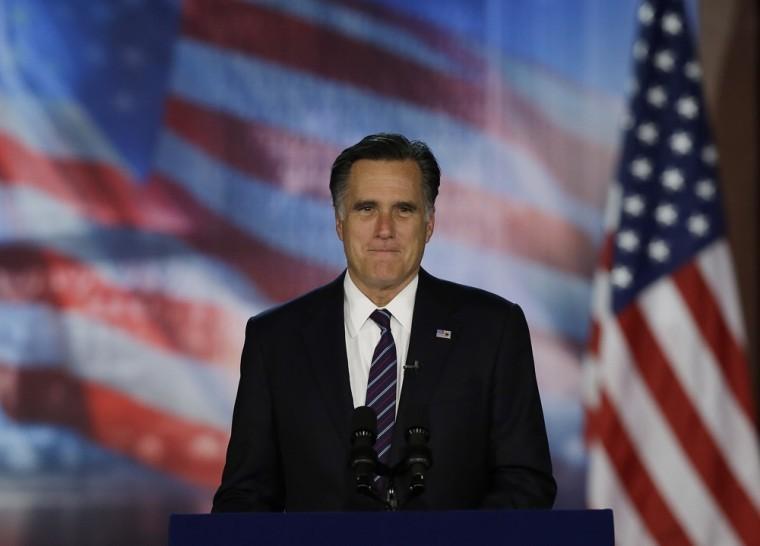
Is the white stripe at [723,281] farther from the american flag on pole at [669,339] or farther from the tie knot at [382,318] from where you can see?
the tie knot at [382,318]

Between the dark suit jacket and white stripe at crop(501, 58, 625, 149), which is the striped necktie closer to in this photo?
the dark suit jacket

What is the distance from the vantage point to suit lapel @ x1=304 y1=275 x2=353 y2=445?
231 cm

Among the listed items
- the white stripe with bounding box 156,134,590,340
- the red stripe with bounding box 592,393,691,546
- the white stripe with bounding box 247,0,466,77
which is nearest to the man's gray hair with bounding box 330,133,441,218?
the red stripe with bounding box 592,393,691,546

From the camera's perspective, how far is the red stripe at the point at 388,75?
5422 millimetres

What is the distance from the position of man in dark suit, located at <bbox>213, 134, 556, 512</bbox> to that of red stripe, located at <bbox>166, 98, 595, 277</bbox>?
2953mm

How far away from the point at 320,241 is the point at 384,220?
3.12 metres

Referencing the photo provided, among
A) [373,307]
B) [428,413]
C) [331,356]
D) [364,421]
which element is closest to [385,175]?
[373,307]

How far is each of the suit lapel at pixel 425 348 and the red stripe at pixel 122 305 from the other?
3129mm

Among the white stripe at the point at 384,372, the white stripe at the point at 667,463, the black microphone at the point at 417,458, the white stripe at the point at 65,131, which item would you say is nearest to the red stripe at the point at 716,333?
the white stripe at the point at 667,463

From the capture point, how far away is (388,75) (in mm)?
5535

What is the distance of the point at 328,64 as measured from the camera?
18.3 ft

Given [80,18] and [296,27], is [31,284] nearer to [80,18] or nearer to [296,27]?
[80,18]

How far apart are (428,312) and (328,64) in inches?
132

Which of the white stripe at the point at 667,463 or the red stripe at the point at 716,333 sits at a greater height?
the red stripe at the point at 716,333
